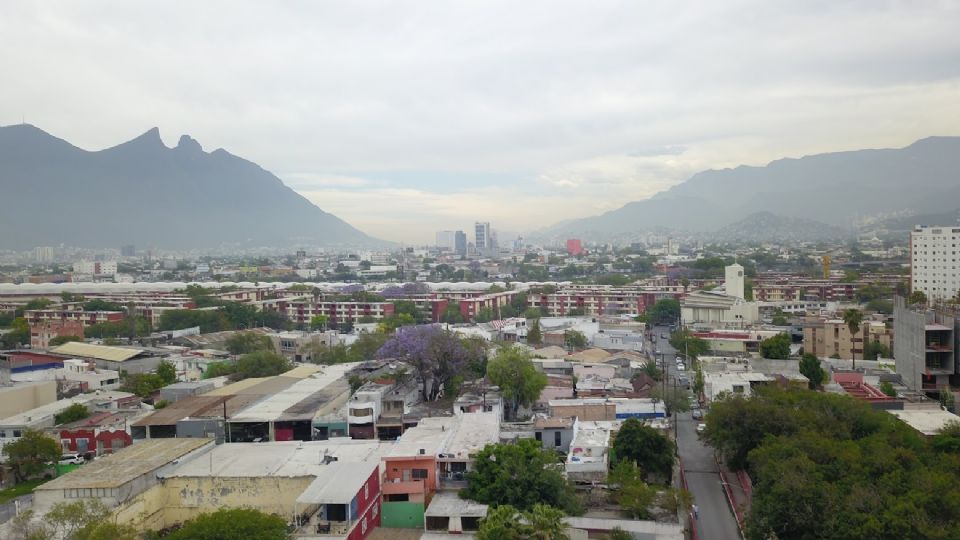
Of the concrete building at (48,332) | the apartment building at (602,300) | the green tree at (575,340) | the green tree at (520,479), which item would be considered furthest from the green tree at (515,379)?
the concrete building at (48,332)

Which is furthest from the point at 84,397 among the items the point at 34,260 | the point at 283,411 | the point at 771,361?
the point at 34,260

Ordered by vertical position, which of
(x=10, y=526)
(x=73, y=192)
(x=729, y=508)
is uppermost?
(x=73, y=192)

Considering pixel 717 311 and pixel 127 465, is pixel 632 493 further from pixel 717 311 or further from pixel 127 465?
pixel 717 311

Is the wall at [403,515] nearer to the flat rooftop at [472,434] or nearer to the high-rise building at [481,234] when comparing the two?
the flat rooftop at [472,434]

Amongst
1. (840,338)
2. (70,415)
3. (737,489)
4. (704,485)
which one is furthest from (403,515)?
(840,338)

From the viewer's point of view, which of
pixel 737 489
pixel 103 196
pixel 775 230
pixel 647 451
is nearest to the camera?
pixel 647 451

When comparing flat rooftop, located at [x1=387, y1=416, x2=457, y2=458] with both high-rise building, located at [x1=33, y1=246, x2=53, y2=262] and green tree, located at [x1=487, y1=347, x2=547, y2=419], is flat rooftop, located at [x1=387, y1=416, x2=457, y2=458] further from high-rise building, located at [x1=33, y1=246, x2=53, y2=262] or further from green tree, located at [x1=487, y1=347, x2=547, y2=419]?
high-rise building, located at [x1=33, y1=246, x2=53, y2=262]

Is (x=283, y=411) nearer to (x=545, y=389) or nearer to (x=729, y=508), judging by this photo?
(x=545, y=389)
